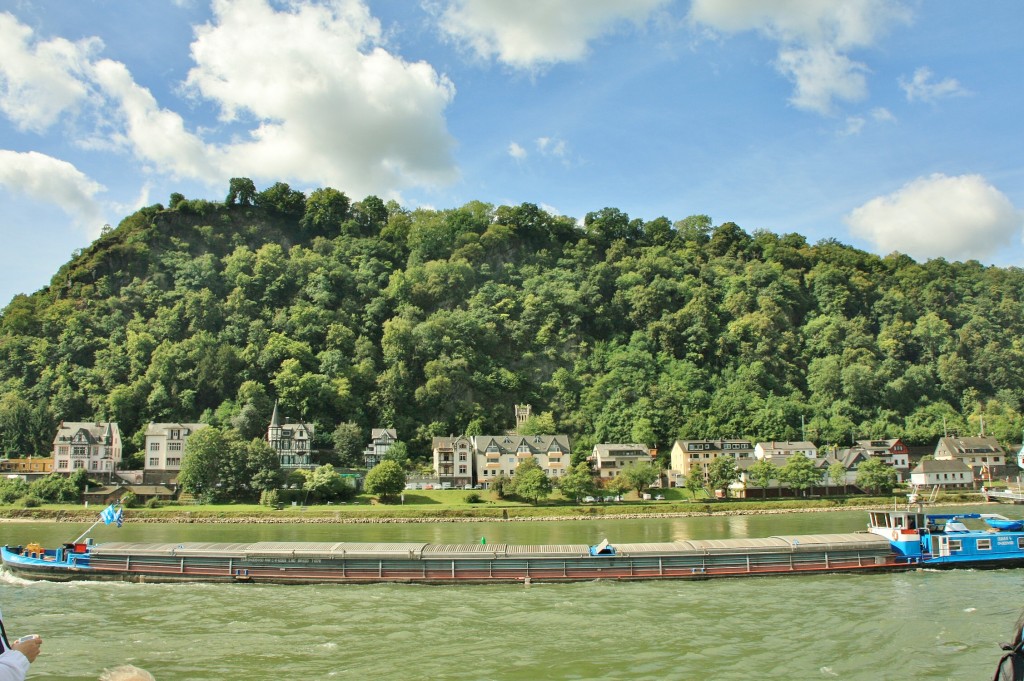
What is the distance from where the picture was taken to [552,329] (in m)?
123

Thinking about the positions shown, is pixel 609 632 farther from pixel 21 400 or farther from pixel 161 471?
pixel 21 400

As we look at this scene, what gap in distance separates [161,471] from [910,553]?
8573cm

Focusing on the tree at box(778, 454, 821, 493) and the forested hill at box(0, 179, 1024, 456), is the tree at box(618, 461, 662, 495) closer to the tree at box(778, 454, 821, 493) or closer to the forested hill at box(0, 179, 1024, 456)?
the tree at box(778, 454, 821, 493)

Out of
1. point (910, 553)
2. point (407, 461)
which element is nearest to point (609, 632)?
point (910, 553)

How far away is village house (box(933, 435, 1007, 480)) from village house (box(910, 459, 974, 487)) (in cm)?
166

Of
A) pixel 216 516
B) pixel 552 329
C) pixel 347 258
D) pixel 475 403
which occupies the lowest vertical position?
pixel 216 516

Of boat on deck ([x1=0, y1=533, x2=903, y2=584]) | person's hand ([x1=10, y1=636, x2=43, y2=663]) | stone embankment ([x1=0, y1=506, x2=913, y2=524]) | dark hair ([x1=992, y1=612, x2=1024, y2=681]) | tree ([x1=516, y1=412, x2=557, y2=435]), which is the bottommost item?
stone embankment ([x1=0, y1=506, x2=913, y2=524])

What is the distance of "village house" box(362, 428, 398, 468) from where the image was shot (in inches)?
3831

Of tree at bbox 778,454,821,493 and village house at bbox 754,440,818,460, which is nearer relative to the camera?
tree at bbox 778,454,821,493

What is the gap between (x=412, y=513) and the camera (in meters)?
73.9

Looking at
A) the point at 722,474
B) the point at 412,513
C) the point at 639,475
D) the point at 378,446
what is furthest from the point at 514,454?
the point at 722,474

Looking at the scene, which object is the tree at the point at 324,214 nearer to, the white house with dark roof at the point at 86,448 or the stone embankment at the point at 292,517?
the white house with dark roof at the point at 86,448

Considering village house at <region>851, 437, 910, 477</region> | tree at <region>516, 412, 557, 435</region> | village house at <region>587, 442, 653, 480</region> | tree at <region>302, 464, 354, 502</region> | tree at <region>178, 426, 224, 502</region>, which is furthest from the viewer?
tree at <region>516, 412, 557, 435</region>

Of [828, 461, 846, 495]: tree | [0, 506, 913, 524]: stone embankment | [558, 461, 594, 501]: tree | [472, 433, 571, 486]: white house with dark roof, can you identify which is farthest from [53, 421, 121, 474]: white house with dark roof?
[828, 461, 846, 495]: tree
